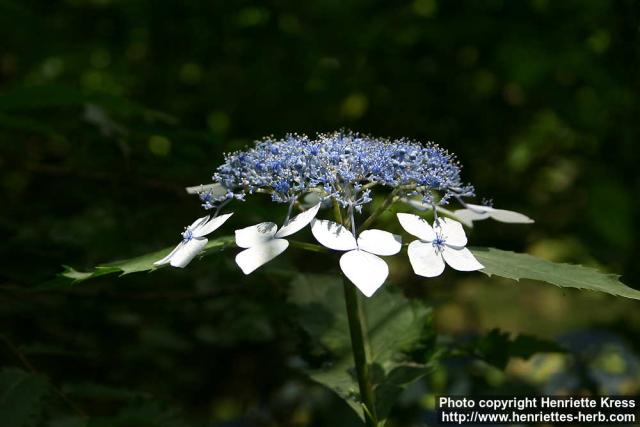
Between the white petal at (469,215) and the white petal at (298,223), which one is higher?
the white petal at (469,215)

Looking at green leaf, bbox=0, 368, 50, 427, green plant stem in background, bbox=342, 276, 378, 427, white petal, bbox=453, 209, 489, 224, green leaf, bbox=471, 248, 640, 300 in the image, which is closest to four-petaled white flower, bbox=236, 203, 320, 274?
green plant stem in background, bbox=342, 276, 378, 427

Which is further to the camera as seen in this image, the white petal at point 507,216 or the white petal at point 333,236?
the white petal at point 507,216

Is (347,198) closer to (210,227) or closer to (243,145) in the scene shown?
(210,227)

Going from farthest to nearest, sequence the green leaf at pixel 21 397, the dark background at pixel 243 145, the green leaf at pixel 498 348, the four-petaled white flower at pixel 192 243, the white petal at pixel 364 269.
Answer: the dark background at pixel 243 145
the green leaf at pixel 498 348
the green leaf at pixel 21 397
the four-petaled white flower at pixel 192 243
the white petal at pixel 364 269

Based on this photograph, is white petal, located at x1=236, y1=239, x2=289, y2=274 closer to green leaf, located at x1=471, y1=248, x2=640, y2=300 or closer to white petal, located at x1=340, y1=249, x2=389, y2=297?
white petal, located at x1=340, y1=249, x2=389, y2=297

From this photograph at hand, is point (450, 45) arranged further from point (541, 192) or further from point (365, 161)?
point (365, 161)

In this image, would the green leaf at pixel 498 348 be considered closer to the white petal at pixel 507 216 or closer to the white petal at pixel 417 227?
the white petal at pixel 507 216

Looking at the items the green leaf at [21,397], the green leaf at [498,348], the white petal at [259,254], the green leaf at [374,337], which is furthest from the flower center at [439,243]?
the green leaf at [21,397]
